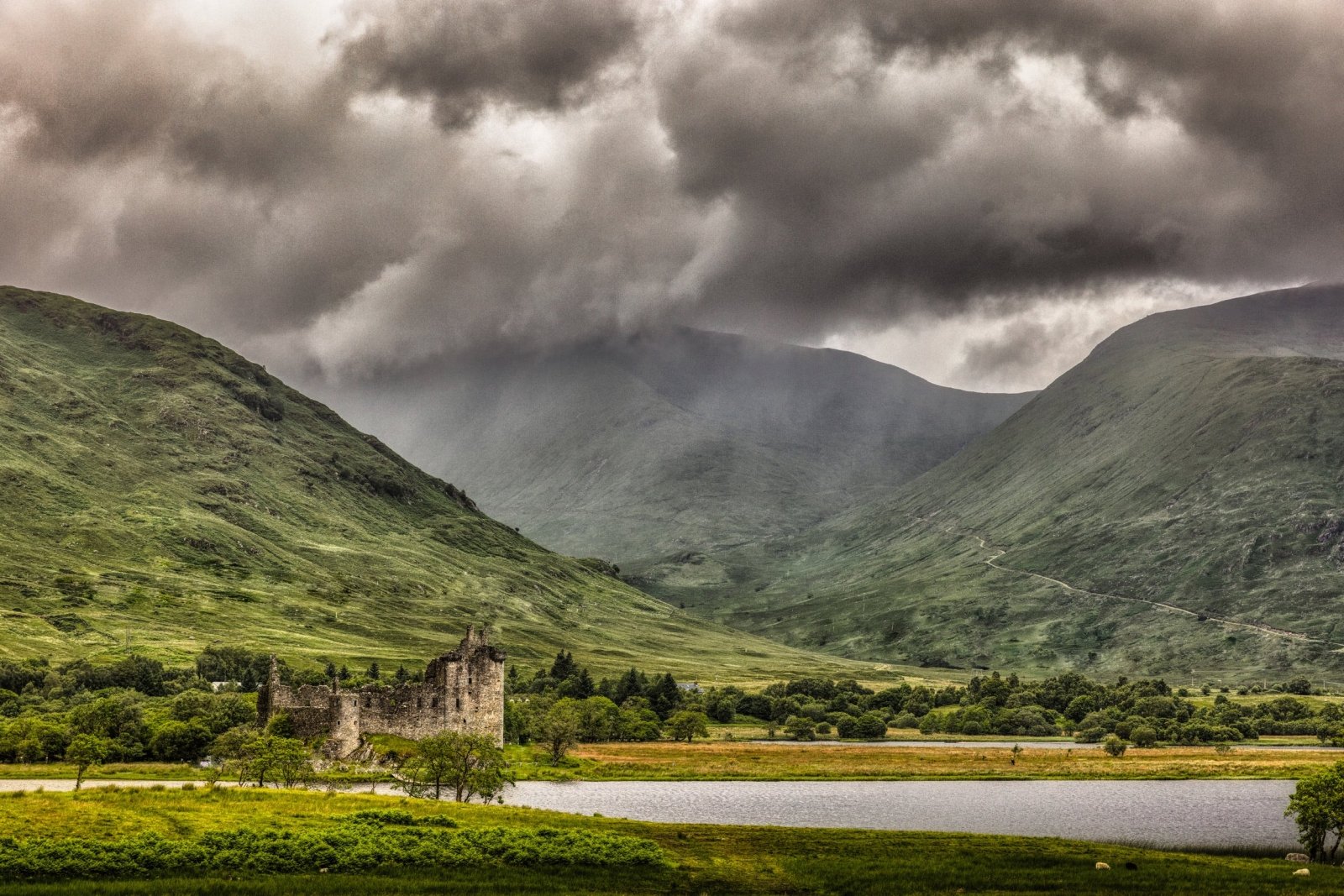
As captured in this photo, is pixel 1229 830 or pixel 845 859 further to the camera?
pixel 1229 830

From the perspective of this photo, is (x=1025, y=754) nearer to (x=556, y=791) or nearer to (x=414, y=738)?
(x=556, y=791)

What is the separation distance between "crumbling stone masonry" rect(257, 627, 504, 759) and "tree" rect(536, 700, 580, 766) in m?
23.2

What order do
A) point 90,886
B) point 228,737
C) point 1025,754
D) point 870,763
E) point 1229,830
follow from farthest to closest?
point 1025,754 < point 870,763 < point 228,737 < point 1229,830 < point 90,886

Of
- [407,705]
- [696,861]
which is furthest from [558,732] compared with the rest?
[696,861]

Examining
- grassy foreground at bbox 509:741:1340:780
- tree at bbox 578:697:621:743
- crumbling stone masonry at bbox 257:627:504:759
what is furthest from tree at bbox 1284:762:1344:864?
tree at bbox 578:697:621:743

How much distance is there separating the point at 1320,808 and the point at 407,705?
90.0 metres

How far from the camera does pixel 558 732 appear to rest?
154 metres

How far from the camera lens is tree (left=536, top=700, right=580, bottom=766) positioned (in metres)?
154

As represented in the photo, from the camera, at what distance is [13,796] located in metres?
60.8

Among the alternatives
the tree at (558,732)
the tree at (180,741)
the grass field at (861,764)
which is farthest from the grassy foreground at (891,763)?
the tree at (180,741)

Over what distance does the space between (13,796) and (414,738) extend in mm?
66448

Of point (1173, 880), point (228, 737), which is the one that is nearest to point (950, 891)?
point (1173, 880)

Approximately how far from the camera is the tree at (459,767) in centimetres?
9906

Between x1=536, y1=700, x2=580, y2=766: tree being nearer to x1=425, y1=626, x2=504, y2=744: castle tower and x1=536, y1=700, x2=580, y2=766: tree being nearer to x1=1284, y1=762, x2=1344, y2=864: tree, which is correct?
x1=425, y1=626, x2=504, y2=744: castle tower
